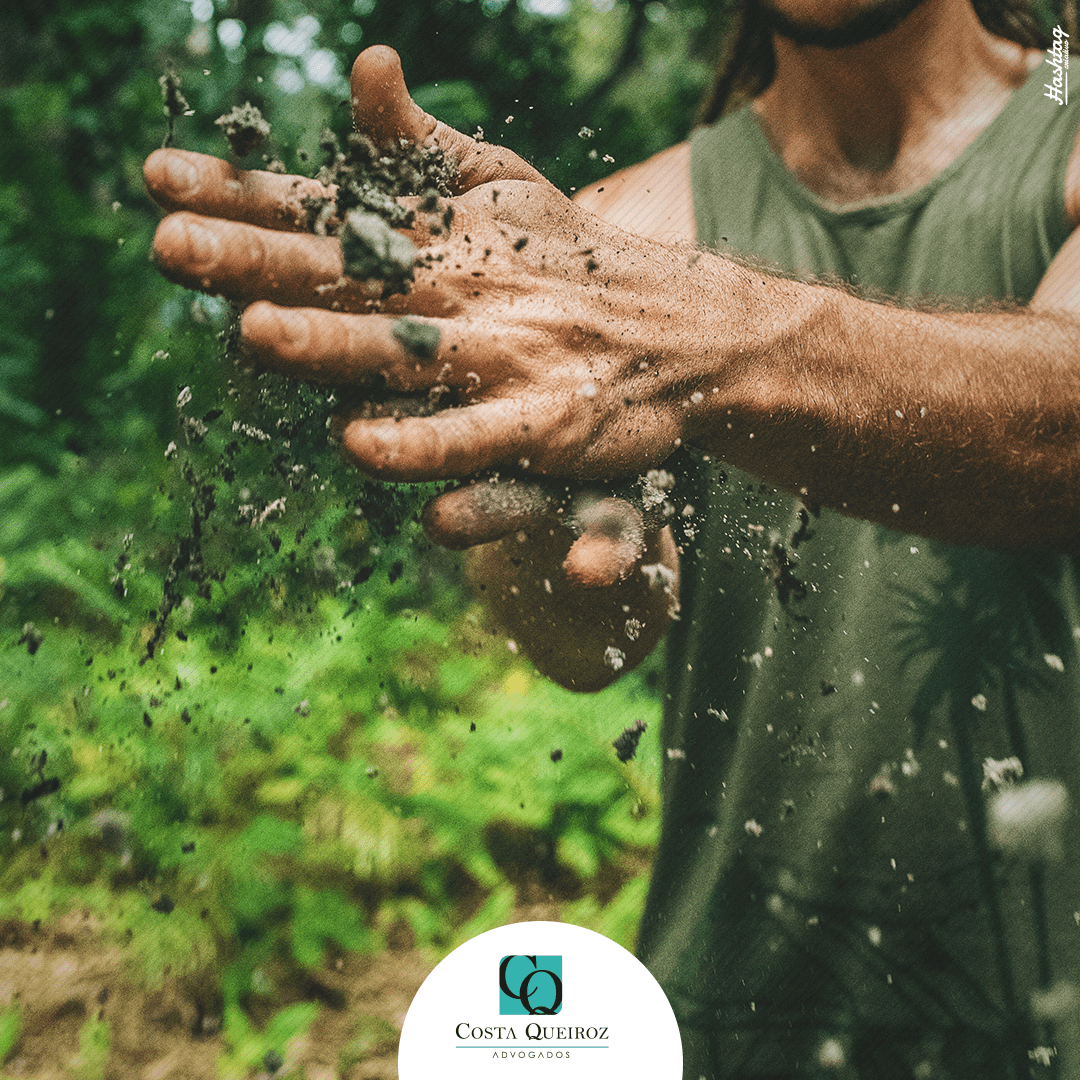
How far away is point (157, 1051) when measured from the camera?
0.73 metres

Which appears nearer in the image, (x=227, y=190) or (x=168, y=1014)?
(x=227, y=190)

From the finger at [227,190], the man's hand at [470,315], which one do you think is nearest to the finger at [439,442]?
the man's hand at [470,315]

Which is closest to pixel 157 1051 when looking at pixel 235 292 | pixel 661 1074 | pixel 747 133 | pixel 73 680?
pixel 73 680

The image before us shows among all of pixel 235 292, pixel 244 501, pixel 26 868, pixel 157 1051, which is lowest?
pixel 157 1051

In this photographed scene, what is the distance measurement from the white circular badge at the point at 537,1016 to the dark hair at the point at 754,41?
2.94 feet

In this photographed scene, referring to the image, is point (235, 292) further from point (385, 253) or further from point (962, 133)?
point (962, 133)

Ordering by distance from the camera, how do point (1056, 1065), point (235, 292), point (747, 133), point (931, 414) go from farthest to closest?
point (747, 133)
point (1056, 1065)
point (931, 414)
point (235, 292)

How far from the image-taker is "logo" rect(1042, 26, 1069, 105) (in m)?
0.62

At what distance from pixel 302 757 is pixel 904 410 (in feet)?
2.35

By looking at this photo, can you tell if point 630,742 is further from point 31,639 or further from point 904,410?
point 31,639

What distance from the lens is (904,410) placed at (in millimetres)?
472

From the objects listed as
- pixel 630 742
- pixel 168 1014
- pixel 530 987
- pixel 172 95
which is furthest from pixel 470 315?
pixel 168 1014

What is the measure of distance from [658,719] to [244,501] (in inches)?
18.7

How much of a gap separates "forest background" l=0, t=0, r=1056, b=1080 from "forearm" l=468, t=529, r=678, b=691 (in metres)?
0.05
